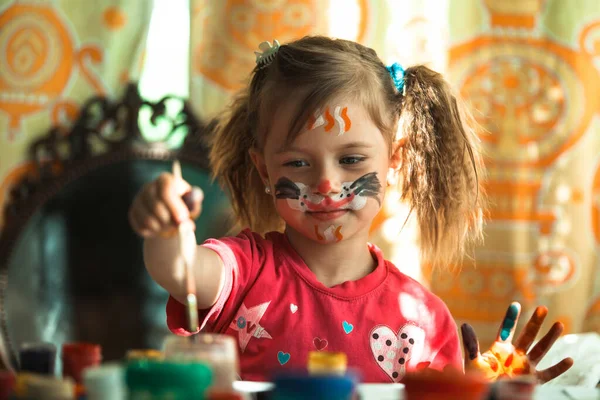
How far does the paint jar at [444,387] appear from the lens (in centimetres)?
59

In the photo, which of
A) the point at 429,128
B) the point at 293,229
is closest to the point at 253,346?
the point at 293,229

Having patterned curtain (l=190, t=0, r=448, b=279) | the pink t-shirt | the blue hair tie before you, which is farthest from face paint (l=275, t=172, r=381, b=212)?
patterned curtain (l=190, t=0, r=448, b=279)

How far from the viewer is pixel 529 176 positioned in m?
2.07

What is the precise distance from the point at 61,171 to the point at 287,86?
106 centimetres

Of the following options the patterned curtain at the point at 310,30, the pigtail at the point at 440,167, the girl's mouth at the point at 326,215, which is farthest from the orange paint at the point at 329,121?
the patterned curtain at the point at 310,30

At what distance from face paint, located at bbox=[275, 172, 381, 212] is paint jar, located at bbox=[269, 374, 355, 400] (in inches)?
24.8

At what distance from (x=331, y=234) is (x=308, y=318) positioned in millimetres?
128

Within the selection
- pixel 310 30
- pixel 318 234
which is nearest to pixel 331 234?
pixel 318 234

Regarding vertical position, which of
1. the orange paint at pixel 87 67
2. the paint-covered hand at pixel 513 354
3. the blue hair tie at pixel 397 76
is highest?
the orange paint at pixel 87 67

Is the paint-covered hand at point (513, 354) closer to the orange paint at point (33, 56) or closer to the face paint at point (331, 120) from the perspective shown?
the face paint at point (331, 120)

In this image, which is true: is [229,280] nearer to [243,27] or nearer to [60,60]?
[243,27]

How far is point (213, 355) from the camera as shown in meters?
0.63

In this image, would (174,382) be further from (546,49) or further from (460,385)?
(546,49)

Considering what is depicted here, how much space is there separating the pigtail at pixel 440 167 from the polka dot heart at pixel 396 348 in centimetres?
21
